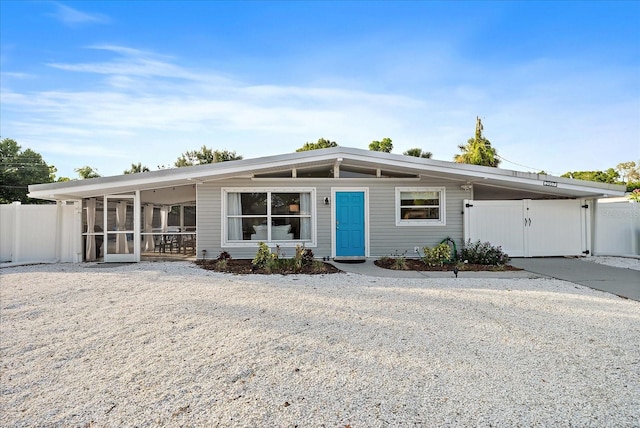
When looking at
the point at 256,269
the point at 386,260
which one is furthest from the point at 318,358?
the point at 386,260

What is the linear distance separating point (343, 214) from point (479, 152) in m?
18.0

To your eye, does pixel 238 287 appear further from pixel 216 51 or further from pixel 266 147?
pixel 266 147

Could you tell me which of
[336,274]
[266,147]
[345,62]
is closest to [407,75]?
[345,62]

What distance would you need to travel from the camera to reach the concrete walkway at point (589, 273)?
6601 millimetres

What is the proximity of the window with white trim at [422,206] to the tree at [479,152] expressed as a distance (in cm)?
1503

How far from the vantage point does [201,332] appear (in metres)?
4.03

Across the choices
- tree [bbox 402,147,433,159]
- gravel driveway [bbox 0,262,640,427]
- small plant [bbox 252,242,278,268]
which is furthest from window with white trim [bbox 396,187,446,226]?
tree [bbox 402,147,433,159]

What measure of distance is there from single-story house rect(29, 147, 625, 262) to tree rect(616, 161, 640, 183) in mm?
37529

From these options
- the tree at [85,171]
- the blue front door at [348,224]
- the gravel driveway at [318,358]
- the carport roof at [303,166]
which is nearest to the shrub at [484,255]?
the carport roof at [303,166]

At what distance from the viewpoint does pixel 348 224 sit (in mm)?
10477

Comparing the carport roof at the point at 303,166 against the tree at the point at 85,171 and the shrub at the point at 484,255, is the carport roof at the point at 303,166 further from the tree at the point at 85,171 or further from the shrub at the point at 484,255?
the tree at the point at 85,171

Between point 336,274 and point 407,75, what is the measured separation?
6.94m

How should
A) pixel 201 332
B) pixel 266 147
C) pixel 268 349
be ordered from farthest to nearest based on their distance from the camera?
pixel 266 147 < pixel 201 332 < pixel 268 349

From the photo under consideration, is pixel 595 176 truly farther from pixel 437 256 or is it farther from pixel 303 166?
pixel 303 166
